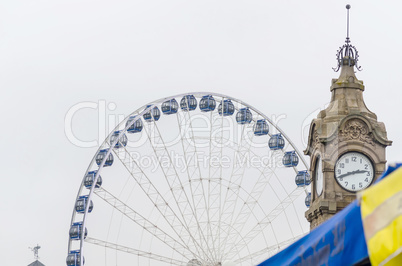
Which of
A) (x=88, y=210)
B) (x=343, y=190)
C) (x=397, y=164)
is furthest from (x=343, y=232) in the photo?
(x=88, y=210)

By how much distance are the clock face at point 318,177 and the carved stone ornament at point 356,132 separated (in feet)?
3.40

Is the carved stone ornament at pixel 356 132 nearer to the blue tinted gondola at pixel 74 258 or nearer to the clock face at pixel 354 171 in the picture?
the clock face at pixel 354 171

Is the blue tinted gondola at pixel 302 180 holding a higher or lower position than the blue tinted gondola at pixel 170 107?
lower

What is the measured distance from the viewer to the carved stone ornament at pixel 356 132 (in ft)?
95.3

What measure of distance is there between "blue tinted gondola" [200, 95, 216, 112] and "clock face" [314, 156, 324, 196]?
22421 mm

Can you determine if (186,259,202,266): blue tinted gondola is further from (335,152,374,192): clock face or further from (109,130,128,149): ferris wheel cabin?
(335,152,374,192): clock face

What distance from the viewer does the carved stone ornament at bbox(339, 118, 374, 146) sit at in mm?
29047

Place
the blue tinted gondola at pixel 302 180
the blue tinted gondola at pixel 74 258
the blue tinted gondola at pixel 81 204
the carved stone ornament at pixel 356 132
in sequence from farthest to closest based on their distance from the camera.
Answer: the blue tinted gondola at pixel 302 180 < the blue tinted gondola at pixel 81 204 < the blue tinted gondola at pixel 74 258 < the carved stone ornament at pixel 356 132

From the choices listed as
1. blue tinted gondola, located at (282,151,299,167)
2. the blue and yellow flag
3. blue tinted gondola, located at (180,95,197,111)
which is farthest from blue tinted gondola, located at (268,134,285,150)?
the blue and yellow flag

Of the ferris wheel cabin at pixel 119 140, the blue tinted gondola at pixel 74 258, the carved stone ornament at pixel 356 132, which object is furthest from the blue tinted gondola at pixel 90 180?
the carved stone ornament at pixel 356 132

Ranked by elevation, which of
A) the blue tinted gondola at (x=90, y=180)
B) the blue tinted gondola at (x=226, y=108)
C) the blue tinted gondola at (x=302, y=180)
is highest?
the blue tinted gondola at (x=226, y=108)

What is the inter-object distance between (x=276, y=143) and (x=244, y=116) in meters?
2.04

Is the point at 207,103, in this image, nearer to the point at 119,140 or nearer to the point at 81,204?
the point at 119,140

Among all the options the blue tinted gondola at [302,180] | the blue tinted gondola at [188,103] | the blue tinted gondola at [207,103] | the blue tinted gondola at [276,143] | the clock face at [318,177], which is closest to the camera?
the clock face at [318,177]
